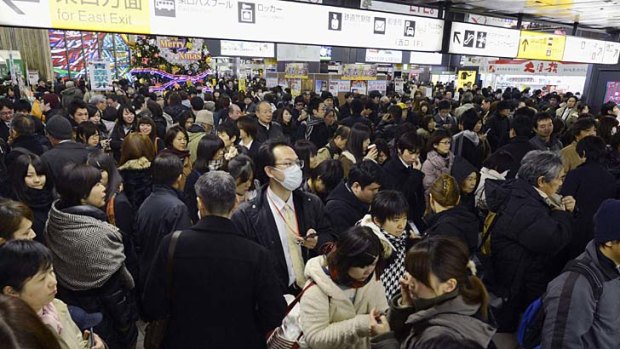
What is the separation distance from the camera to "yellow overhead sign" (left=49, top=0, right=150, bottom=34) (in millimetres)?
3396

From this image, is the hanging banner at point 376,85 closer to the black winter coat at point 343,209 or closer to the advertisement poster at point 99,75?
the advertisement poster at point 99,75

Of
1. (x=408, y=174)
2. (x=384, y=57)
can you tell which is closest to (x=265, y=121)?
(x=408, y=174)

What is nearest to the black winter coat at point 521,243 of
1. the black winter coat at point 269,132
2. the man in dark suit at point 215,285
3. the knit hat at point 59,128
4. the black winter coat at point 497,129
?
the man in dark suit at point 215,285

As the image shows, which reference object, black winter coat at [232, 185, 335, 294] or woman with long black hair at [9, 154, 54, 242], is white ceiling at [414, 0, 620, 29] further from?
woman with long black hair at [9, 154, 54, 242]

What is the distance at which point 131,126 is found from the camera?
19.2 ft

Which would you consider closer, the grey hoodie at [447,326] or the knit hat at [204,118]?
the grey hoodie at [447,326]

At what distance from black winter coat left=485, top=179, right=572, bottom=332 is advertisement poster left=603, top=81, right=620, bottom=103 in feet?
34.0

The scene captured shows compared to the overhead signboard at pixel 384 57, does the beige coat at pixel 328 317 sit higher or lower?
lower

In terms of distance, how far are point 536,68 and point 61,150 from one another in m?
16.0

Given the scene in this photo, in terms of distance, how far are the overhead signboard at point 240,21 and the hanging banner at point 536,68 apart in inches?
427

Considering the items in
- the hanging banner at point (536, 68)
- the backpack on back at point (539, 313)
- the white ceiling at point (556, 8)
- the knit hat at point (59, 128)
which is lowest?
the backpack on back at point (539, 313)

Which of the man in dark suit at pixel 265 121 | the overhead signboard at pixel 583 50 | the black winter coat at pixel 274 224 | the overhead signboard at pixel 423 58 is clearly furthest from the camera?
the overhead signboard at pixel 423 58

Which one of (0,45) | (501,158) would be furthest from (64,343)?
(0,45)

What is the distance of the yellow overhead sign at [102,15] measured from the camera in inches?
134
